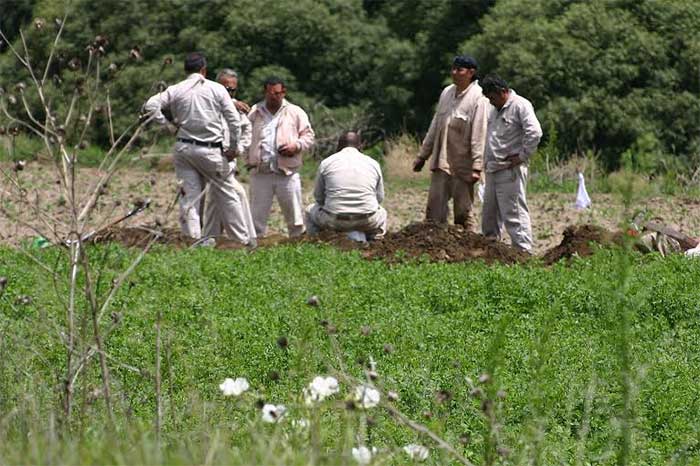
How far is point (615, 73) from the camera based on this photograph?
2230cm

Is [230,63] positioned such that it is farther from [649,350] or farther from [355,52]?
[649,350]

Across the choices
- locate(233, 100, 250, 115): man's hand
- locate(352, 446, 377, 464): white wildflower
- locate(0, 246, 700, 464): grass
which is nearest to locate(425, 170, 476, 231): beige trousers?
locate(233, 100, 250, 115): man's hand

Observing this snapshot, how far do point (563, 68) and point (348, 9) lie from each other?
316 inches

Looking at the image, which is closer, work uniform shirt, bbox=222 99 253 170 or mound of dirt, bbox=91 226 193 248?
mound of dirt, bbox=91 226 193 248

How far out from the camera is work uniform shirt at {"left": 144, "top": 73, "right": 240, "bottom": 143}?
13.0 meters

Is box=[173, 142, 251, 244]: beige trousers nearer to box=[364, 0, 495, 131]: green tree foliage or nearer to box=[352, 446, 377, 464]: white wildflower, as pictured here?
box=[352, 446, 377, 464]: white wildflower

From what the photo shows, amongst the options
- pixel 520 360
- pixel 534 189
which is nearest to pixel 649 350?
pixel 520 360

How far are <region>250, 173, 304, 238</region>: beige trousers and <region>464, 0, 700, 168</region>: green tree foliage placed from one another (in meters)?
8.59

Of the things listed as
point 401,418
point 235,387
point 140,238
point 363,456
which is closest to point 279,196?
point 140,238

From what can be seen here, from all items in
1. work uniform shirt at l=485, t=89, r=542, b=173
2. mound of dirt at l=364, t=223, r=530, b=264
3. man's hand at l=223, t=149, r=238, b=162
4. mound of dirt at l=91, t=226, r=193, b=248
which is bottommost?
mound of dirt at l=91, t=226, r=193, b=248

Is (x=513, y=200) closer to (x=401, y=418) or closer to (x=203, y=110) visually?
(x=203, y=110)

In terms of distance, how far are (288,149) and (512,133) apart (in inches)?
89.2

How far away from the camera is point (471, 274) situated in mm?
10742

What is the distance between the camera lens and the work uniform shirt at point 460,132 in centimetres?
1353
